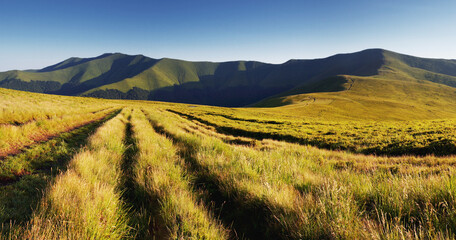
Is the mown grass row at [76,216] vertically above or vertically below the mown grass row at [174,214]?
above

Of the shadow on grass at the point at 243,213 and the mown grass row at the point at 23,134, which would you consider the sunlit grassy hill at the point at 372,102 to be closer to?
the mown grass row at the point at 23,134

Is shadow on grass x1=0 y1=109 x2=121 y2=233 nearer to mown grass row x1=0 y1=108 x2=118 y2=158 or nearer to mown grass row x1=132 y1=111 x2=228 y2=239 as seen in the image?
mown grass row x1=0 y1=108 x2=118 y2=158

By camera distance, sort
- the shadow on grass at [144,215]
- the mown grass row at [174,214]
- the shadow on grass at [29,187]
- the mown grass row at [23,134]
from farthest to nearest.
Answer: the mown grass row at [23,134] < the shadow on grass at [29,187] < the shadow on grass at [144,215] < the mown grass row at [174,214]

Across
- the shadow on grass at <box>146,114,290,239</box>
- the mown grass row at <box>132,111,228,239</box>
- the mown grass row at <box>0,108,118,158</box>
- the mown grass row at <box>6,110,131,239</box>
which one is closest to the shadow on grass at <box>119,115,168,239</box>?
the mown grass row at <box>132,111,228,239</box>

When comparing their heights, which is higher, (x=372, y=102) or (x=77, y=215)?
(x=77, y=215)

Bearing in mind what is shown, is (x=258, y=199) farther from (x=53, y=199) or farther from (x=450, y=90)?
(x=450, y=90)

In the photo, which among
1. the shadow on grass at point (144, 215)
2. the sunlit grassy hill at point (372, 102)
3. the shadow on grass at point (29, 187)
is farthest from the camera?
the sunlit grassy hill at point (372, 102)

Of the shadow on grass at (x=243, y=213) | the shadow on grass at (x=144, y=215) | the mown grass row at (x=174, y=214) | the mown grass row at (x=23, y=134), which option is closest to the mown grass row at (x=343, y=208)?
the shadow on grass at (x=243, y=213)

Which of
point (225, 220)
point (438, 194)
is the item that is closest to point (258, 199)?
point (225, 220)

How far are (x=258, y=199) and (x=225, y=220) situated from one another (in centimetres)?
60

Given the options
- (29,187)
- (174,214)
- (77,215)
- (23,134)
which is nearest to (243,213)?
(174,214)

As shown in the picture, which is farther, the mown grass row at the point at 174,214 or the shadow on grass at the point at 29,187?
the shadow on grass at the point at 29,187

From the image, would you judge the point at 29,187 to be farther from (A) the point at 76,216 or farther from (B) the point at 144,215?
(B) the point at 144,215

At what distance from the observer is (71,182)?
2693 mm
